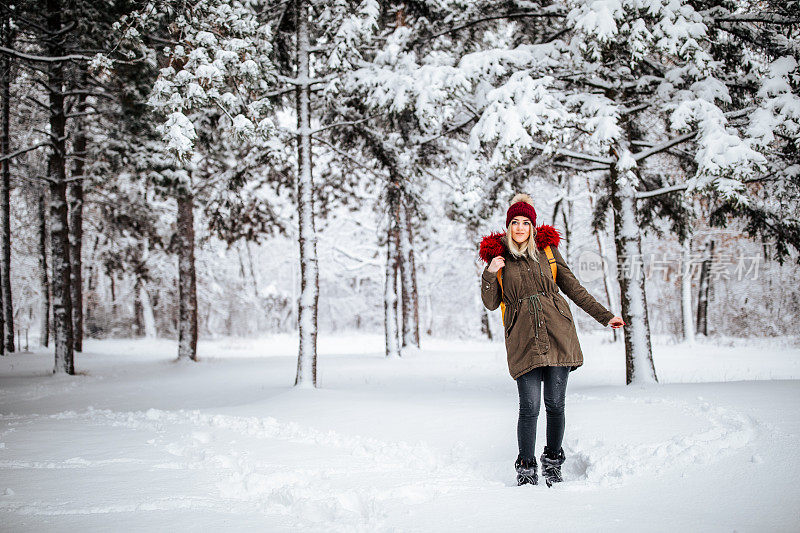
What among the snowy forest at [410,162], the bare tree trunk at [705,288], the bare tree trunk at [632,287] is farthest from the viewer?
the bare tree trunk at [705,288]

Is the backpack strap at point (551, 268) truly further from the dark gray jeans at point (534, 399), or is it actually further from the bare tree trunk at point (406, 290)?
the bare tree trunk at point (406, 290)

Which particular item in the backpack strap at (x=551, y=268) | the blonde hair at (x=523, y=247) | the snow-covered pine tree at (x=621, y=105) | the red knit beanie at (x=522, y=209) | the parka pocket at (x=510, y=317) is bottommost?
the parka pocket at (x=510, y=317)

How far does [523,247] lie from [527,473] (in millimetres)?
1652

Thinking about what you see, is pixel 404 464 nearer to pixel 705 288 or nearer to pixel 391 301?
pixel 391 301

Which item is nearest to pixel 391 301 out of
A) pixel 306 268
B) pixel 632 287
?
pixel 306 268

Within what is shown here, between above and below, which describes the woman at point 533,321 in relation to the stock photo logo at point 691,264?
below

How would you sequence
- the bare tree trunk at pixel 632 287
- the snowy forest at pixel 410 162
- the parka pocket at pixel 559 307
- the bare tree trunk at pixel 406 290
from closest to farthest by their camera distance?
the parka pocket at pixel 559 307 → the snowy forest at pixel 410 162 → the bare tree trunk at pixel 632 287 → the bare tree trunk at pixel 406 290

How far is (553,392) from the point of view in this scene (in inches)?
144

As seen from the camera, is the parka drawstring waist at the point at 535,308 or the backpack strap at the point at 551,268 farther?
the backpack strap at the point at 551,268

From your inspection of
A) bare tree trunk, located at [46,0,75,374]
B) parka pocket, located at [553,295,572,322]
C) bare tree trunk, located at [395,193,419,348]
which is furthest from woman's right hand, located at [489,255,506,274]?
bare tree trunk, located at [395,193,419,348]

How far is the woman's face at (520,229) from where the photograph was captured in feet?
12.3

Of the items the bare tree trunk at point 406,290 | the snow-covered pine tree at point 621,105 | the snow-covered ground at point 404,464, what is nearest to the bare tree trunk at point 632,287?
the snow-covered pine tree at point 621,105

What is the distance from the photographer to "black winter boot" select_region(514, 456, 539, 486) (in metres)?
3.60

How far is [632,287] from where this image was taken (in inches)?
302
